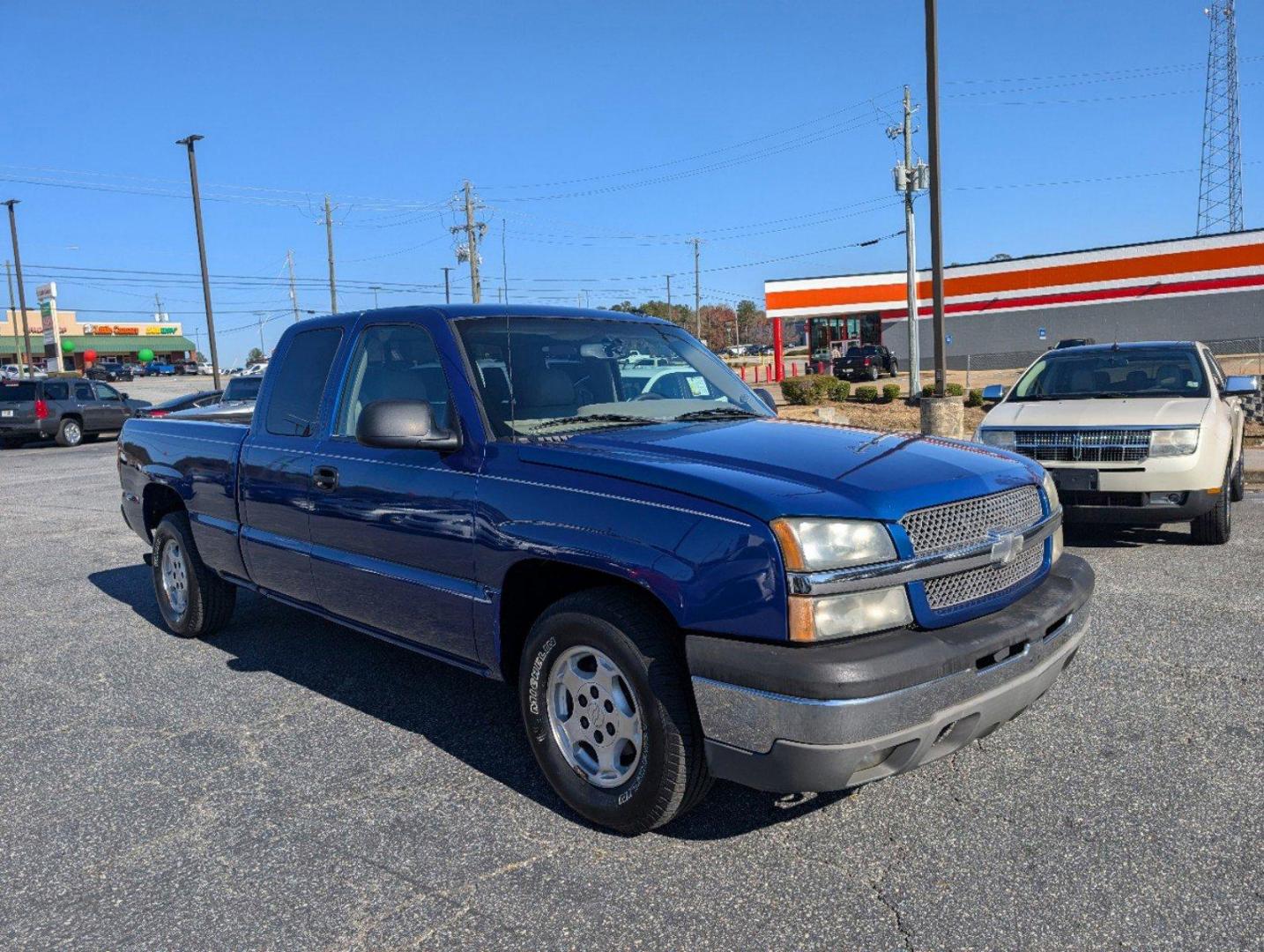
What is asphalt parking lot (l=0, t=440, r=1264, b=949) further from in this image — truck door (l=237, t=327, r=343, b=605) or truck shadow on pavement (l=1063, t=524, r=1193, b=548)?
truck shadow on pavement (l=1063, t=524, r=1193, b=548)

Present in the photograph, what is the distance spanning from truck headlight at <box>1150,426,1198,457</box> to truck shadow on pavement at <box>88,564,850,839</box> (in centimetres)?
494

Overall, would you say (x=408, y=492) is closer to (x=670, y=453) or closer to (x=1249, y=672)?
(x=670, y=453)

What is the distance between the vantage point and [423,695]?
16.0ft

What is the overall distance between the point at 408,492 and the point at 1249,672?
391 centimetres

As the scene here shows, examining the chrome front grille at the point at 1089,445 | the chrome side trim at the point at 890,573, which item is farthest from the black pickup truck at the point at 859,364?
the chrome side trim at the point at 890,573

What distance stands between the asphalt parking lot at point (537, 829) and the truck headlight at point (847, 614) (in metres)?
0.80

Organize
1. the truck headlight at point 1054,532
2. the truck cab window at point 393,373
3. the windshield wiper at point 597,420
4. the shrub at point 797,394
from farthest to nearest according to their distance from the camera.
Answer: the shrub at point 797,394 < the truck cab window at point 393,373 < the windshield wiper at point 597,420 < the truck headlight at point 1054,532

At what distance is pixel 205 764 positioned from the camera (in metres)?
4.13

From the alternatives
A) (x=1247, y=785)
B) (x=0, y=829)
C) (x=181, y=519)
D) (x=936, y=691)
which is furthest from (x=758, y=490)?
(x=181, y=519)

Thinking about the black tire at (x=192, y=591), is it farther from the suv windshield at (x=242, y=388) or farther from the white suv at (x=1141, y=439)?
the suv windshield at (x=242, y=388)

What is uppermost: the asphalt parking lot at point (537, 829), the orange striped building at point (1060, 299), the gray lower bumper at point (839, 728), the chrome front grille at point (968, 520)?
the orange striped building at point (1060, 299)

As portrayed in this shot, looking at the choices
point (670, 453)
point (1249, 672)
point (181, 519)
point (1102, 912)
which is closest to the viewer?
point (1102, 912)

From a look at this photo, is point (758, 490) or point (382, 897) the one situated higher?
point (758, 490)

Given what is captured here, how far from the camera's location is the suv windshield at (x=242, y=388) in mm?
19250
